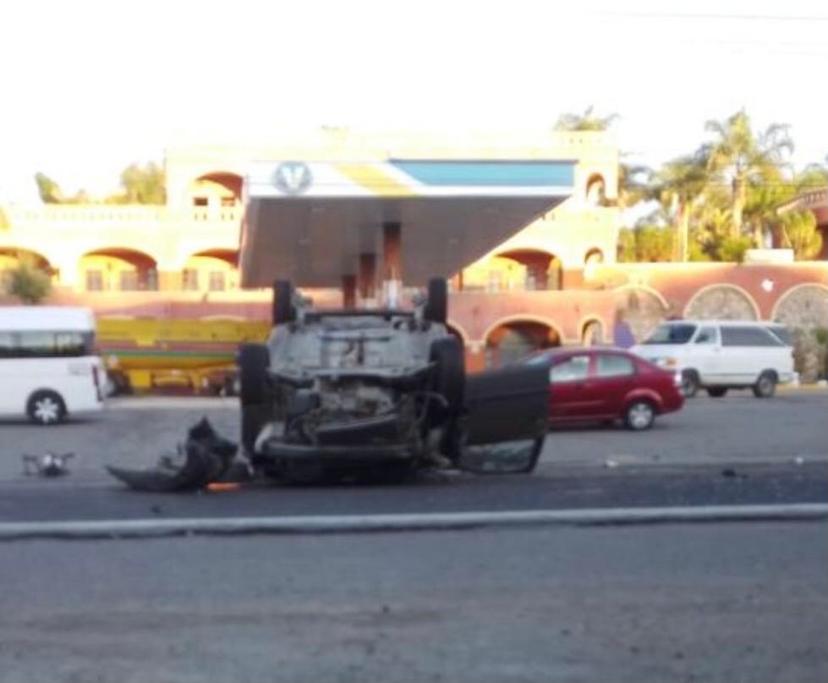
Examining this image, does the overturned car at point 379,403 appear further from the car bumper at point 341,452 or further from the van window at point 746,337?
the van window at point 746,337

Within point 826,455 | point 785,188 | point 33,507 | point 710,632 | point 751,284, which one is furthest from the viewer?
point 785,188

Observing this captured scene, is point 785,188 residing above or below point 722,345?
above

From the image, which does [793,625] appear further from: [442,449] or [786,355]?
[786,355]

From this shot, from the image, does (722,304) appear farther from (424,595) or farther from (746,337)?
(424,595)

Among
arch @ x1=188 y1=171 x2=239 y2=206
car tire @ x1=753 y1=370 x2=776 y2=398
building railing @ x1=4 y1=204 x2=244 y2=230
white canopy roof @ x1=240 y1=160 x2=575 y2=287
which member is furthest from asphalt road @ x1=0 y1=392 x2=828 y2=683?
arch @ x1=188 y1=171 x2=239 y2=206

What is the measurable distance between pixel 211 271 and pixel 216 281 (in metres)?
0.42

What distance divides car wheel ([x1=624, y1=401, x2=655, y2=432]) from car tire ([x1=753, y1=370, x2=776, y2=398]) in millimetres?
12251

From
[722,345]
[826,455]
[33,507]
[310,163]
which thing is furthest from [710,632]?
[722,345]

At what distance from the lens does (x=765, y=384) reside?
39.1 meters

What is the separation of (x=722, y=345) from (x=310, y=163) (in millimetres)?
13407

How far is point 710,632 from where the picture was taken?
357 inches

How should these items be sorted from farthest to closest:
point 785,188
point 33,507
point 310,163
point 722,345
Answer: point 785,188
point 722,345
point 310,163
point 33,507

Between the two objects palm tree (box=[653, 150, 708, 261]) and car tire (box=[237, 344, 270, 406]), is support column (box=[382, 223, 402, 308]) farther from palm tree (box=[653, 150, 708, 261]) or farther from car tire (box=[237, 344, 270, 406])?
palm tree (box=[653, 150, 708, 261])

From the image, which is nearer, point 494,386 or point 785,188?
point 494,386
